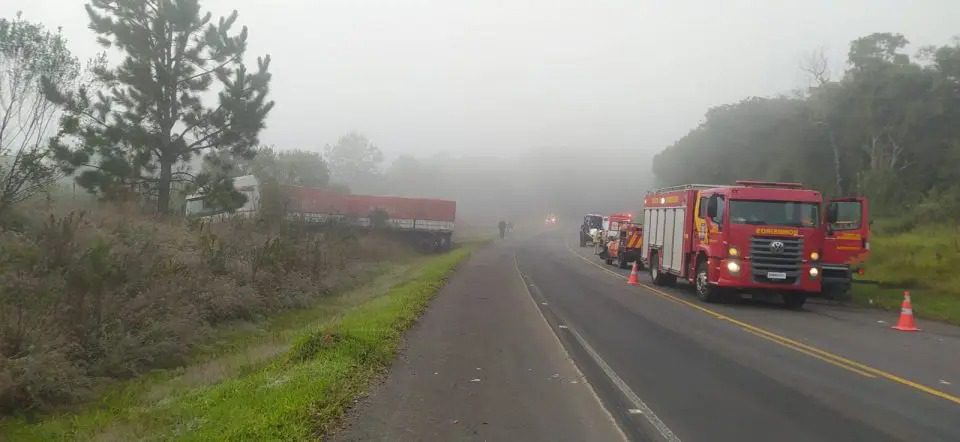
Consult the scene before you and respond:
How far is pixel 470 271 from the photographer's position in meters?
27.1

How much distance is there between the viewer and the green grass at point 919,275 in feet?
57.8

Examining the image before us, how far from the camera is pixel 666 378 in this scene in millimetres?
8625

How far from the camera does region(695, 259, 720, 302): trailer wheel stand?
57.8ft

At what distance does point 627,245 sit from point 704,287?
13255 millimetres

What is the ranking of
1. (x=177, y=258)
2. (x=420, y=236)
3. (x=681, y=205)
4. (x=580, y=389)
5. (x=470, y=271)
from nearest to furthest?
1. (x=580, y=389)
2. (x=177, y=258)
3. (x=681, y=205)
4. (x=470, y=271)
5. (x=420, y=236)

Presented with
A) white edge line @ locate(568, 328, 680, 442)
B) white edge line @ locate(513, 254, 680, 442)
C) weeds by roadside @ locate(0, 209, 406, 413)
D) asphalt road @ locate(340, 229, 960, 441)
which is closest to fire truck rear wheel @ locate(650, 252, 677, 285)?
asphalt road @ locate(340, 229, 960, 441)

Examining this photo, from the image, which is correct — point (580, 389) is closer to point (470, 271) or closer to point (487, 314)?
point (487, 314)

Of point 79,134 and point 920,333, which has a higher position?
point 79,134

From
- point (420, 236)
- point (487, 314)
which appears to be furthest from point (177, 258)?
point (420, 236)

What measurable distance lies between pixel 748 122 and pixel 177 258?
5434cm

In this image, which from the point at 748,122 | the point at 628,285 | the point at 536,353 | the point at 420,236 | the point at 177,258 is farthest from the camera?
the point at 748,122

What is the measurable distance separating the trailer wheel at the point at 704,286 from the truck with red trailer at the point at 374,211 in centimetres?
2018

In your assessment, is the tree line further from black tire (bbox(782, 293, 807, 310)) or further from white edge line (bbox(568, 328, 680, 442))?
white edge line (bbox(568, 328, 680, 442))

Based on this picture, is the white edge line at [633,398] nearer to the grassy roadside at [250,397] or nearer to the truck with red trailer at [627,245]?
the grassy roadside at [250,397]
